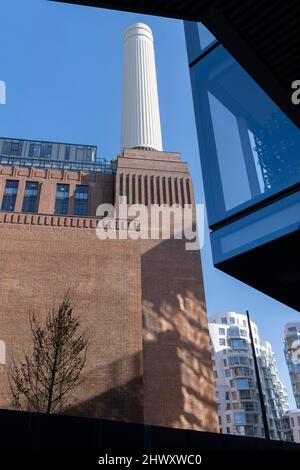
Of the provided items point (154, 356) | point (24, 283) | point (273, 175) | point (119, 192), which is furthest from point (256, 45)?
point (119, 192)

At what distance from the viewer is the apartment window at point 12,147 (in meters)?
56.5

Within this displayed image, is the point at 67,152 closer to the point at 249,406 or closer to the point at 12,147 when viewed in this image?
the point at 12,147

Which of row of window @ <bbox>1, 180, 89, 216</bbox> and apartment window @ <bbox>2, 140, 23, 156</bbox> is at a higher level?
apartment window @ <bbox>2, 140, 23, 156</bbox>

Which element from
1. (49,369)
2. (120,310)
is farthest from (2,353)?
(120,310)

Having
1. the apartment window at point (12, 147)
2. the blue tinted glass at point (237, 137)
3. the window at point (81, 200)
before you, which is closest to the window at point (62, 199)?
the window at point (81, 200)

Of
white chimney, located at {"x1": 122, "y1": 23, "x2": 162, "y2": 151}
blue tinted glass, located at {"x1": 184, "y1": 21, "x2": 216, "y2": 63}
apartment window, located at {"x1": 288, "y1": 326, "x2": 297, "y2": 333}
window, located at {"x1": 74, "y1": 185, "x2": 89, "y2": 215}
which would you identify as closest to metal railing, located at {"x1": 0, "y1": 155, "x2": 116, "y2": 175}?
window, located at {"x1": 74, "y1": 185, "x2": 89, "y2": 215}

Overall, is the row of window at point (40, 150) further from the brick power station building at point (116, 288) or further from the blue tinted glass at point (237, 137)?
the blue tinted glass at point (237, 137)

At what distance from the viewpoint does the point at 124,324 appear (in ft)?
79.0

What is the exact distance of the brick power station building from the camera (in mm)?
22656

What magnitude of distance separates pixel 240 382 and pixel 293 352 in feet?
57.8

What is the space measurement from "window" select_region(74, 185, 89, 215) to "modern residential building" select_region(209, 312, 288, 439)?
2389 inches

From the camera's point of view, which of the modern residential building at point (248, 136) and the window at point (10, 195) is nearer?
the modern residential building at point (248, 136)

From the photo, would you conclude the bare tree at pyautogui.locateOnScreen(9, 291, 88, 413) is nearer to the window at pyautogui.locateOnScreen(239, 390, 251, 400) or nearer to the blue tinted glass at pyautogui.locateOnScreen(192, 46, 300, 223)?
the blue tinted glass at pyautogui.locateOnScreen(192, 46, 300, 223)

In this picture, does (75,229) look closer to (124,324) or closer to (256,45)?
(124,324)
